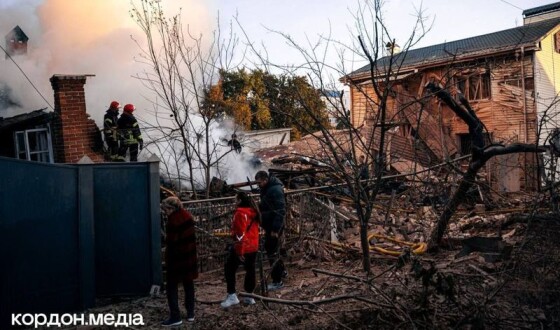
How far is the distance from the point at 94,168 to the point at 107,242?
3.48 feet

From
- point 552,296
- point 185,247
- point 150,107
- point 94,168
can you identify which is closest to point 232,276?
point 185,247

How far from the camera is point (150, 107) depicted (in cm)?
1898

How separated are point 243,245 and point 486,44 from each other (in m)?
19.2

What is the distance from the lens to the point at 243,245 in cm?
624

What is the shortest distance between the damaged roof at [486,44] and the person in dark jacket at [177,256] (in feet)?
44.0

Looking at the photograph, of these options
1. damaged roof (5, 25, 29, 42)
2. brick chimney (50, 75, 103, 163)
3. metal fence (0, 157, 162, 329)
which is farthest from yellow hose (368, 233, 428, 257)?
damaged roof (5, 25, 29, 42)

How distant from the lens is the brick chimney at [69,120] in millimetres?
10478

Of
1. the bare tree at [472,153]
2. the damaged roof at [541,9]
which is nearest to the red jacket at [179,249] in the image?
the bare tree at [472,153]

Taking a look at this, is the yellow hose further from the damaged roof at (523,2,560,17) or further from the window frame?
the damaged roof at (523,2,560,17)

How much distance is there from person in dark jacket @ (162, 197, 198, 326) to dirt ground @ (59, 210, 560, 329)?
310 millimetres

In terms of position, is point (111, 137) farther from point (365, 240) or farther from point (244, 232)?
point (365, 240)

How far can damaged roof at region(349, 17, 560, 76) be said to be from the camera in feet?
65.2

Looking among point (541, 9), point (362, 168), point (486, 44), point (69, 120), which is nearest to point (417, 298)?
point (362, 168)

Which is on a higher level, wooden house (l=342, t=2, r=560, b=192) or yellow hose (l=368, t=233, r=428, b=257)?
wooden house (l=342, t=2, r=560, b=192)
